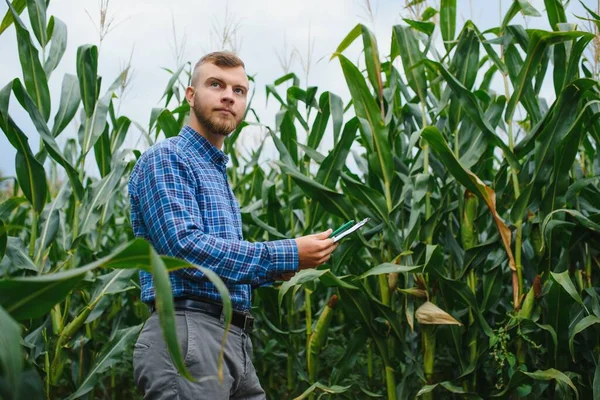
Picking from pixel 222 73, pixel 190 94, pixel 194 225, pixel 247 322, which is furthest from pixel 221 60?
pixel 247 322

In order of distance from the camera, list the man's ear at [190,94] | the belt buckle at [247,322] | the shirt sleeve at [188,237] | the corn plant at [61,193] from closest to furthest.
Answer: the shirt sleeve at [188,237] < the belt buckle at [247,322] < the man's ear at [190,94] < the corn plant at [61,193]

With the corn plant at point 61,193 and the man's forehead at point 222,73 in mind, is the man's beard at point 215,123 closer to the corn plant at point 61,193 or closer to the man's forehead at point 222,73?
the man's forehead at point 222,73

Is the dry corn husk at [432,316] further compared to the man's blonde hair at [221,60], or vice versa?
the dry corn husk at [432,316]

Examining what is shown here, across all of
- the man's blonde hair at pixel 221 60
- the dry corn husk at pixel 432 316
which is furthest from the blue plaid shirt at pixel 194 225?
the dry corn husk at pixel 432 316

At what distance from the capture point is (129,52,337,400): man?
5.37 feet

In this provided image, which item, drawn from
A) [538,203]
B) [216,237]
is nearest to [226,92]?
[216,237]

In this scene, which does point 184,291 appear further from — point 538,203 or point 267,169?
point 267,169

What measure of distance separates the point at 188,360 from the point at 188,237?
0.32m

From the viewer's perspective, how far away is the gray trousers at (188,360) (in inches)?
64.7

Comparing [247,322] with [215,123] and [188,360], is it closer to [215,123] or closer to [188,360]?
[188,360]

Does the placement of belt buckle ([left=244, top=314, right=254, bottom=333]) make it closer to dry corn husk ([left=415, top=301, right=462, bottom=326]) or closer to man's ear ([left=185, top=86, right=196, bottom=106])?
man's ear ([left=185, top=86, right=196, bottom=106])

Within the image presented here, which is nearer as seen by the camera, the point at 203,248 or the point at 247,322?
the point at 203,248

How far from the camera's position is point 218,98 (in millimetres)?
1851

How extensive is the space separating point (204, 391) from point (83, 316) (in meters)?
1.06
